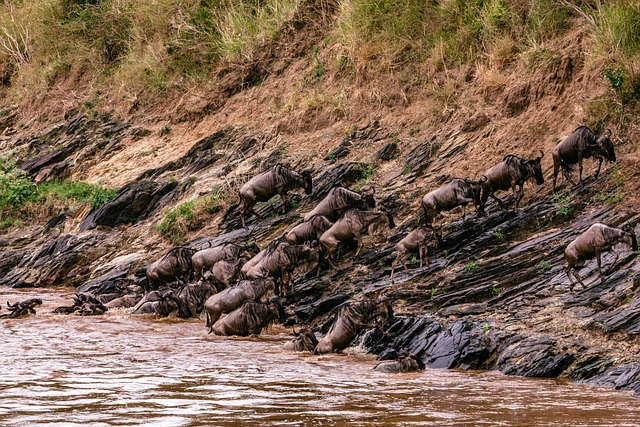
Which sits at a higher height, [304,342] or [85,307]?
[304,342]

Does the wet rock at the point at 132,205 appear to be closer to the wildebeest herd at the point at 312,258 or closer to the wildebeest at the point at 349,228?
the wildebeest herd at the point at 312,258

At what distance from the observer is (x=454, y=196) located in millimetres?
14430

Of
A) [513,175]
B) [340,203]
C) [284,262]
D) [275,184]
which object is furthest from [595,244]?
[275,184]

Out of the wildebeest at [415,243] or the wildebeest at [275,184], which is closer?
the wildebeest at [415,243]

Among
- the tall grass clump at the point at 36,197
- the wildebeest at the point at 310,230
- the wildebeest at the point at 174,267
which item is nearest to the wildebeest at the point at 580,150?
the wildebeest at the point at 310,230

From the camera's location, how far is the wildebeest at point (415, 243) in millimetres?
13734

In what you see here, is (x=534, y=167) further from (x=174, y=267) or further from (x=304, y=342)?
(x=174, y=267)

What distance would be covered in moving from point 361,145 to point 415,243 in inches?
213

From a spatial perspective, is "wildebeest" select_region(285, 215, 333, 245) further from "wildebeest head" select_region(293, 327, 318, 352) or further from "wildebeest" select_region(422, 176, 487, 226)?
"wildebeest head" select_region(293, 327, 318, 352)

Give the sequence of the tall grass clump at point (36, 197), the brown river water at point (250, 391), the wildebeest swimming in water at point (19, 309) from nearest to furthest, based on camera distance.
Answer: the brown river water at point (250, 391) → the wildebeest swimming in water at point (19, 309) → the tall grass clump at point (36, 197)

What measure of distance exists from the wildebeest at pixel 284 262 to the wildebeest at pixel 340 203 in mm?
1065

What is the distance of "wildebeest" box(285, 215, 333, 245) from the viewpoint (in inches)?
606

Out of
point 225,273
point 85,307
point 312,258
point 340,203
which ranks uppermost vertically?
point 340,203

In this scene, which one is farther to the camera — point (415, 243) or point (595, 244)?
point (415, 243)
